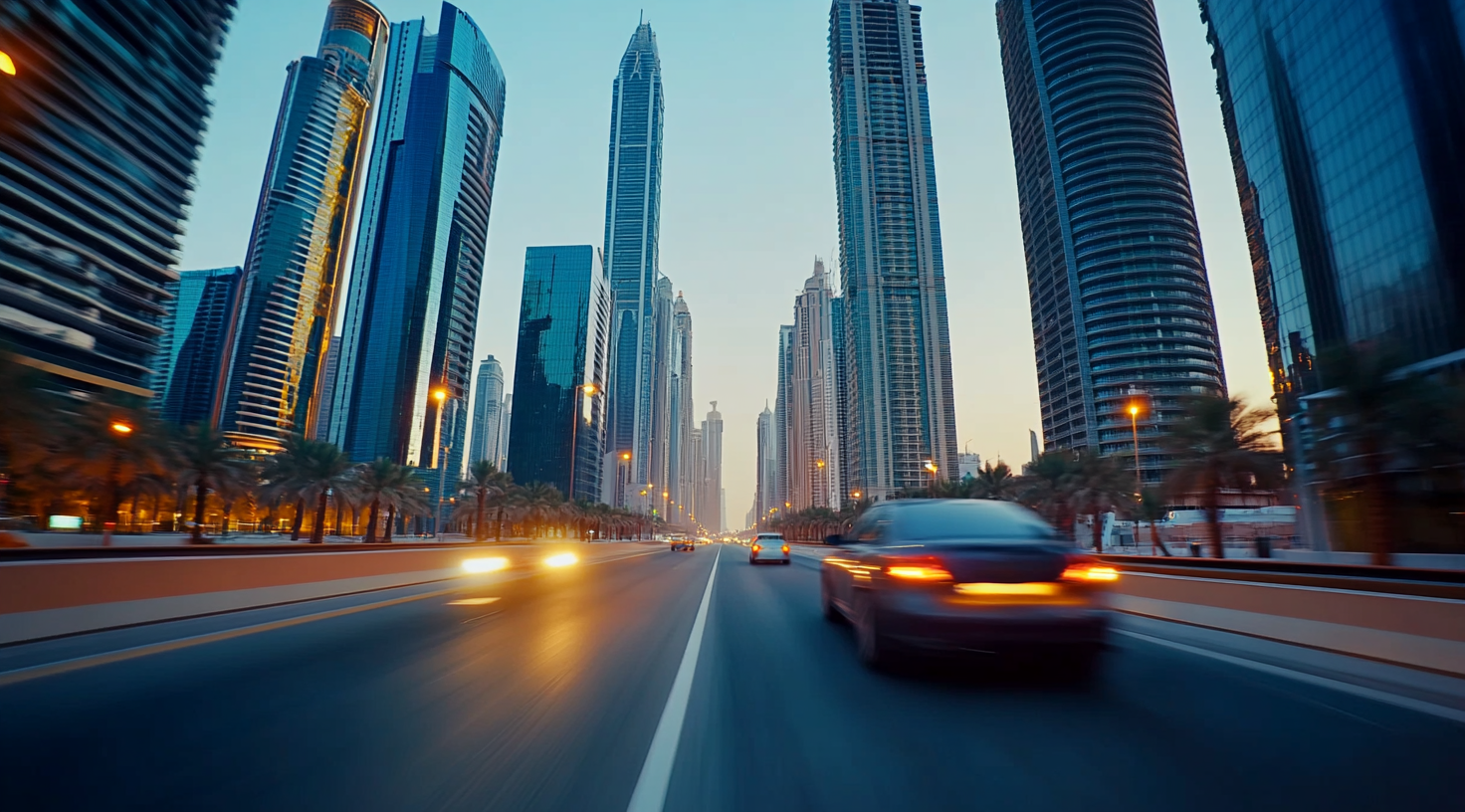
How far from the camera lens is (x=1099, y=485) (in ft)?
131

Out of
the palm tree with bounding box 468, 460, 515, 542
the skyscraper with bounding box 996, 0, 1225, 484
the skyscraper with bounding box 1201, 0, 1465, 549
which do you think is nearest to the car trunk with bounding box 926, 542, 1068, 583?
the skyscraper with bounding box 1201, 0, 1465, 549

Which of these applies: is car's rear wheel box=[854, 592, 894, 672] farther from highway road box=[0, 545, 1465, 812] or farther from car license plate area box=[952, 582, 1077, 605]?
car license plate area box=[952, 582, 1077, 605]

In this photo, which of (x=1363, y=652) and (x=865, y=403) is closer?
(x=1363, y=652)

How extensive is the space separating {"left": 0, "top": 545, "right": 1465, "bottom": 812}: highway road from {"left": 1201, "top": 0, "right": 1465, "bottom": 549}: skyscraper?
126 ft

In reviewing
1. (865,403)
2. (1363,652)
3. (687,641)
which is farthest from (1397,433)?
(865,403)

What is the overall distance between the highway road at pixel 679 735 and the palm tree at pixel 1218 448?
83.9 ft

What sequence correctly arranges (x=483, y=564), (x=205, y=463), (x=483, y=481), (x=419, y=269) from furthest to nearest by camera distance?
(x=419, y=269) < (x=483, y=481) < (x=205, y=463) < (x=483, y=564)

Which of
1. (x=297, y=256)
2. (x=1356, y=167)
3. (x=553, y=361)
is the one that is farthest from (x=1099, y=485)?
(x=297, y=256)

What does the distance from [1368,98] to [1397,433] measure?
4761 cm

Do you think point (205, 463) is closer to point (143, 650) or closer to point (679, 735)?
point (143, 650)

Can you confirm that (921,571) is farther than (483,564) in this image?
No

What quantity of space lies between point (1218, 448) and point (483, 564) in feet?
95.3

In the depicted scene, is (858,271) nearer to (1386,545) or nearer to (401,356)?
(401,356)

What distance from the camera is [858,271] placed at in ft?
587
